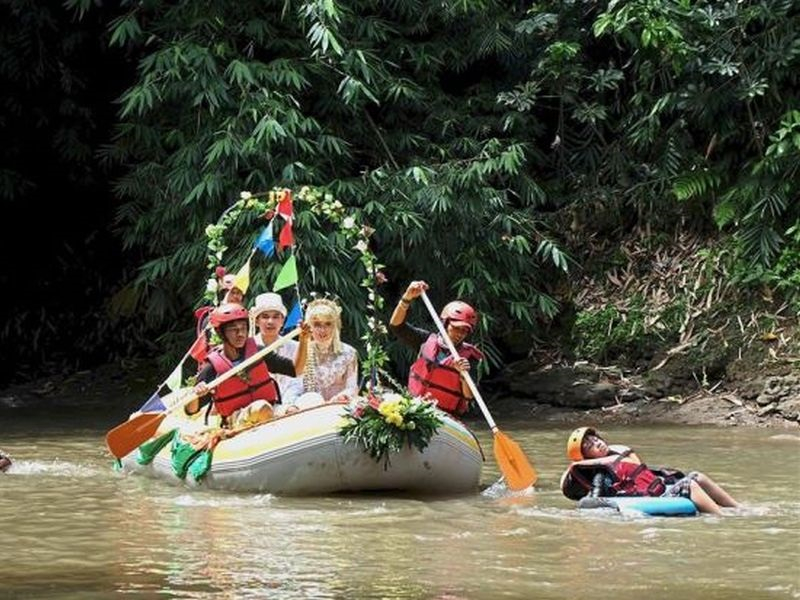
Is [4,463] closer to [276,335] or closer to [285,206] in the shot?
[276,335]

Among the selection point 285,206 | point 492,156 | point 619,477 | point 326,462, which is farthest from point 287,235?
point 619,477

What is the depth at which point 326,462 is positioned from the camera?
344 inches

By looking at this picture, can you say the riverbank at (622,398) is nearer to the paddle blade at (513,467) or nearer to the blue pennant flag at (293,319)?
the blue pennant flag at (293,319)

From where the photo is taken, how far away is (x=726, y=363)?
43.4 feet

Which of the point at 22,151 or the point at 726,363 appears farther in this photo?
the point at 22,151

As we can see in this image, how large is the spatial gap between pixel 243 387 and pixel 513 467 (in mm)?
1640

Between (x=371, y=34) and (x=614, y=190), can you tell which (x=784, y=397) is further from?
(x=371, y=34)

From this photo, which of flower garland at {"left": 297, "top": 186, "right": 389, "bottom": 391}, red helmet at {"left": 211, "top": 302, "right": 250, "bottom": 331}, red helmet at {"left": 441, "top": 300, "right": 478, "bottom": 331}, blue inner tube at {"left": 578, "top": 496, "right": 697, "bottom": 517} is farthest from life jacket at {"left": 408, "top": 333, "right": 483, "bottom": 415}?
blue inner tube at {"left": 578, "top": 496, "right": 697, "bottom": 517}

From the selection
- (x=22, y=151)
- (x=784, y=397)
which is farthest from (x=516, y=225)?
(x=22, y=151)

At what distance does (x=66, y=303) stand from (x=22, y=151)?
70.8 inches

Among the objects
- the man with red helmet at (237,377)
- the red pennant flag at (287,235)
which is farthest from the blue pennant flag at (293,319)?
the man with red helmet at (237,377)

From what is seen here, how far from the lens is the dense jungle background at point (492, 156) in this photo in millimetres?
12859

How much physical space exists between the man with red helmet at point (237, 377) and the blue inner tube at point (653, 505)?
2.22m

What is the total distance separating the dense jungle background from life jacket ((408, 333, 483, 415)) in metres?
3.05
